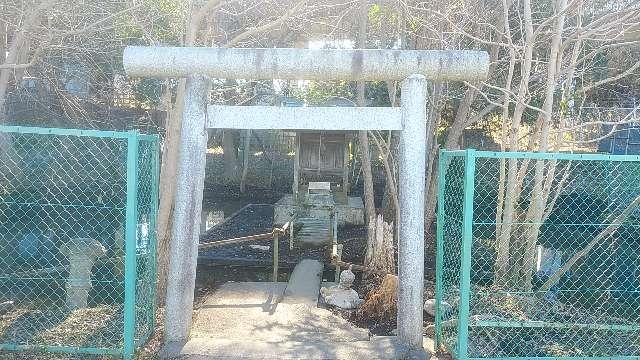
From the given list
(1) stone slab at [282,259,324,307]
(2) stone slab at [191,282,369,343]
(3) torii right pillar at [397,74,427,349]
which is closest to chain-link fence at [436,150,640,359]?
(3) torii right pillar at [397,74,427,349]

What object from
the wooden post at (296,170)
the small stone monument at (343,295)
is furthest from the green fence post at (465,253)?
the wooden post at (296,170)

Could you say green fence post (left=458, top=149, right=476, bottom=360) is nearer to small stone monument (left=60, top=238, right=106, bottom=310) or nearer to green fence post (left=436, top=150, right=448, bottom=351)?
green fence post (left=436, top=150, right=448, bottom=351)

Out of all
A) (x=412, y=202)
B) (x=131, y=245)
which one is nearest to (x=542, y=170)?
(x=412, y=202)

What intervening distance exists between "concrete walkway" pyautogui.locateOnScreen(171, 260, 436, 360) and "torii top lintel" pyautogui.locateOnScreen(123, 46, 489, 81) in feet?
7.06

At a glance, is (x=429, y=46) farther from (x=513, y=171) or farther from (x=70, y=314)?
(x=70, y=314)

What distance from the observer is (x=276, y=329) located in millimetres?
5082

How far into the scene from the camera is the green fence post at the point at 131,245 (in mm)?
4004

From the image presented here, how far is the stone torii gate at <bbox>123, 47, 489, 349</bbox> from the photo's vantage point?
425 centimetres

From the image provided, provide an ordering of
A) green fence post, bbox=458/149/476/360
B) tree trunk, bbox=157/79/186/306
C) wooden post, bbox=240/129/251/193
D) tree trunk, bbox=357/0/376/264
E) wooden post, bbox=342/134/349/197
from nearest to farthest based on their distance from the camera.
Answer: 1. green fence post, bbox=458/149/476/360
2. tree trunk, bbox=157/79/186/306
3. tree trunk, bbox=357/0/376/264
4. wooden post, bbox=342/134/349/197
5. wooden post, bbox=240/129/251/193

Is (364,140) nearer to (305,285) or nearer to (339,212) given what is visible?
(339,212)

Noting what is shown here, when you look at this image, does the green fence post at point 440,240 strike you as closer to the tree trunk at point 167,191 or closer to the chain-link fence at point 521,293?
the chain-link fence at point 521,293

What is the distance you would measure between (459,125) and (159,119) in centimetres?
755

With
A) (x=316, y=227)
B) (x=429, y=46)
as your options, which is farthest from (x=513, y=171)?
(x=316, y=227)

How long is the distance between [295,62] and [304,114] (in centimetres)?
41
